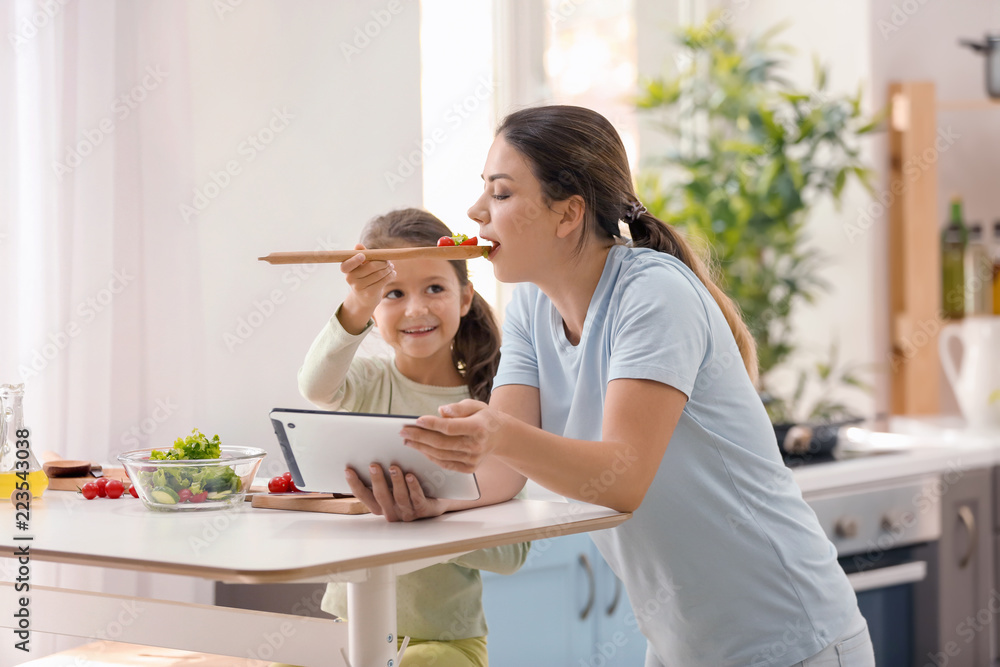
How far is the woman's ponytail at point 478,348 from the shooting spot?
163 centimetres

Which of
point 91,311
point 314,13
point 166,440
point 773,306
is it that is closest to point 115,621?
point 166,440

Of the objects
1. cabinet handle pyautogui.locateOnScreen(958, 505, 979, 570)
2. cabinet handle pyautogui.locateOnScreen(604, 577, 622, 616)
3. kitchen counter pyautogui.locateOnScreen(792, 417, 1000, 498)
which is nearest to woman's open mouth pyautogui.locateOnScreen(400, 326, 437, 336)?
cabinet handle pyautogui.locateOnScreen(604, 577, 622, 616)

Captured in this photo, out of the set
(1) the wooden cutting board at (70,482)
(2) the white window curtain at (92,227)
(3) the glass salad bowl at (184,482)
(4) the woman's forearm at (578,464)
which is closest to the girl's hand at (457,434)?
(4) the woman's forearm at (578,464)

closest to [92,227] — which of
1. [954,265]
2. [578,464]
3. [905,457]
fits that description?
[578,464]

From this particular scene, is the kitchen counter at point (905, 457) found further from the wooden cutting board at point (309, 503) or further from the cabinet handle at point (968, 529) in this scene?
the wooden cutting board at point (309, 503)

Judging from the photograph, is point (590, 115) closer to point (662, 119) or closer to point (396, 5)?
point (396, 5)

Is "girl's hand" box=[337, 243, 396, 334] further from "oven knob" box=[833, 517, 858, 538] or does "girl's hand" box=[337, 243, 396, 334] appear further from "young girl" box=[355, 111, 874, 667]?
"oven knob" box=[833, 517, 858, 538]

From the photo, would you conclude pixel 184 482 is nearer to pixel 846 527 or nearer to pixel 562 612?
pixel 562 612

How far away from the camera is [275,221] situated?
A: 1910 mm

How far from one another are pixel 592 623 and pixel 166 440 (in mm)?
970

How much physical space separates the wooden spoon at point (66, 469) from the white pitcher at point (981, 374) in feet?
7.80

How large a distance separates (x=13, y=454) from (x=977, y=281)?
2.75m

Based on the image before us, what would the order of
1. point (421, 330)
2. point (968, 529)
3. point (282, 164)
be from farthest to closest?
point (968, 529) → point (282, 164) → point (421, 330)

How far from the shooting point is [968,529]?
247 cm
